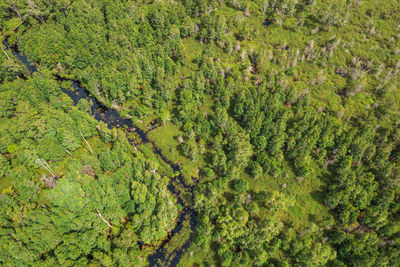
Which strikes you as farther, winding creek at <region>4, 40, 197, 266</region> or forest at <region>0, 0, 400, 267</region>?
winding creek at <region>4, 40, 197, 266</region>

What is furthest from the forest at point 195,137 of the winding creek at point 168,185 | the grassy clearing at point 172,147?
the grassy clearing at point 172,147

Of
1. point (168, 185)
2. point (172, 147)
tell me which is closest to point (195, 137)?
point (172, 147)

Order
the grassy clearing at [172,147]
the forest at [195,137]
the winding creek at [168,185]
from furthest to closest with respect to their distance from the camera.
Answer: the grassy clearing at [172,147] < the winding creek at [168,185] < the forest at [195,137]

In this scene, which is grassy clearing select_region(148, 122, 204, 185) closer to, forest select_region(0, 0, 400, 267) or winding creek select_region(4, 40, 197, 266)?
forest select_region(0, 0, 400, 267)

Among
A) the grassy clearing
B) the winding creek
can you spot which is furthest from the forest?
the grassy clearing

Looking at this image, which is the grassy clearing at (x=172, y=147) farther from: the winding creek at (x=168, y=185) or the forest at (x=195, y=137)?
the winding creek at (x=168, y=185)

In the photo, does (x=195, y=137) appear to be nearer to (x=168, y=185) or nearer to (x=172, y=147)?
(x=172, y=147)
